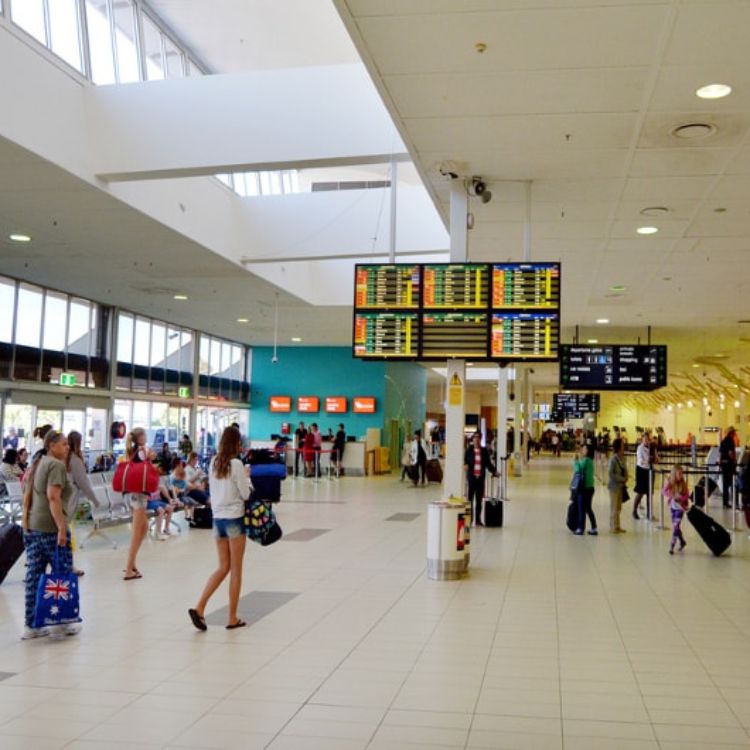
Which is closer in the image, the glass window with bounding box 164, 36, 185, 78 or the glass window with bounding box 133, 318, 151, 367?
the glass window with bounding box 164, 36, 185, 78

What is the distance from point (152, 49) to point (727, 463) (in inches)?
553

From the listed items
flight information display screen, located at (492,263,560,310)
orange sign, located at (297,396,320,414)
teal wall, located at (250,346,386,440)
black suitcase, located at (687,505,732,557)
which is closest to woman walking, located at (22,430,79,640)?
flight information display screen, located at (492,263,560,310)

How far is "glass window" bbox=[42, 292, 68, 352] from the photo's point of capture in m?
21.4

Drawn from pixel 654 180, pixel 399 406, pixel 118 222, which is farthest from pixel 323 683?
pixel 399 406

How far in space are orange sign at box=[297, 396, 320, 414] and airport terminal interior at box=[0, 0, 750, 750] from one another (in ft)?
32.1

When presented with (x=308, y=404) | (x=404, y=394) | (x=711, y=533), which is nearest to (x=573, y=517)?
(x=711, y=533)

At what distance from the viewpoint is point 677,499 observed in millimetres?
11875

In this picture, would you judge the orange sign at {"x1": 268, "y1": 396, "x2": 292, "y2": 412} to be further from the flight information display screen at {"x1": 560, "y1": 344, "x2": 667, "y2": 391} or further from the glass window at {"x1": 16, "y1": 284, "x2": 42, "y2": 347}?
the flight information display screen at {"x1": 560, "y1": 344, "x2": 667, "y2": 391}

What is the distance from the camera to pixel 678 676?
5.85 m

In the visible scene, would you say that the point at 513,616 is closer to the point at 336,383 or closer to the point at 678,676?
the point at 678,676

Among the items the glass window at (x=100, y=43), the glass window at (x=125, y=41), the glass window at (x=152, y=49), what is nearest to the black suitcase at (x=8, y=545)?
the glass window at (x=100, y=43)

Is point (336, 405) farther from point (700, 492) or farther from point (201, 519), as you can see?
point (201, 519)

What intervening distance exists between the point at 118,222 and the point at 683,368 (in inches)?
1081

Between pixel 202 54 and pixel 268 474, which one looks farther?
pixel 268 474
